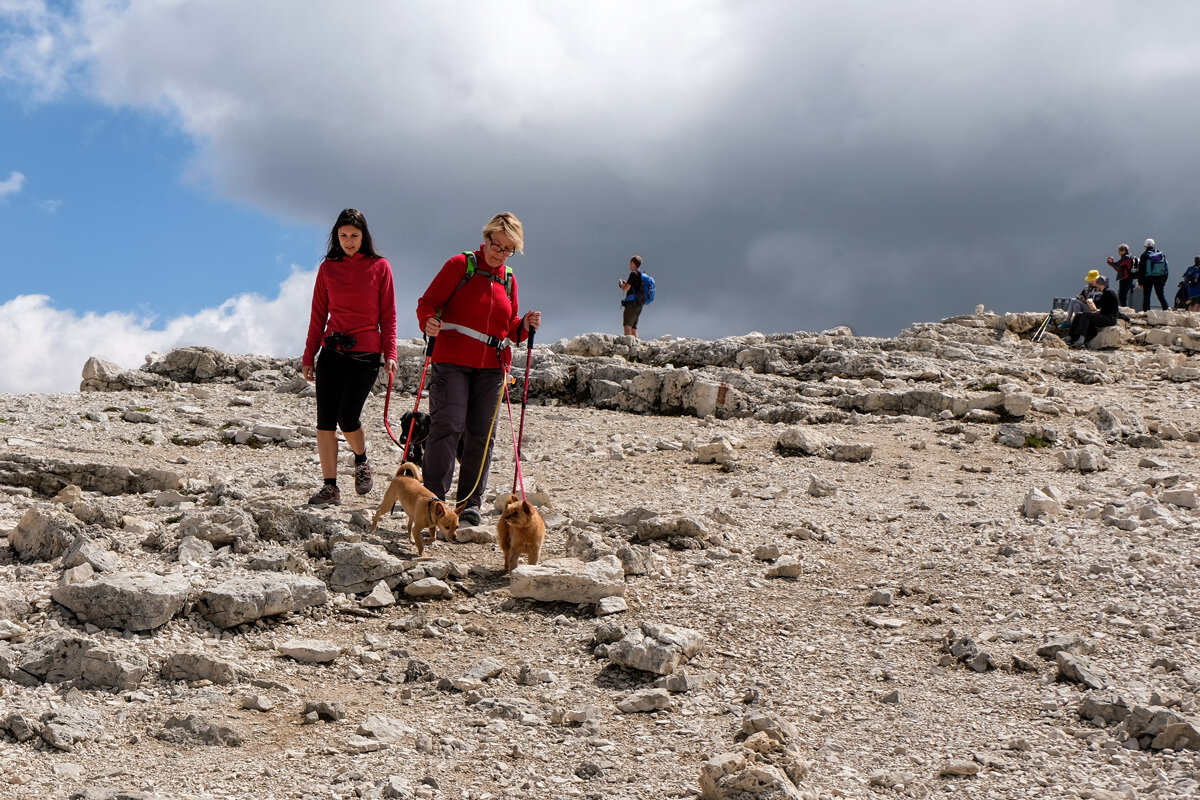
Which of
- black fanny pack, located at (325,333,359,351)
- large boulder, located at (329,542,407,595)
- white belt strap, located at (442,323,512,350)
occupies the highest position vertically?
white belt strap, located at (442,323,512,350)

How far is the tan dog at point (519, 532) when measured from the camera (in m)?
6.87

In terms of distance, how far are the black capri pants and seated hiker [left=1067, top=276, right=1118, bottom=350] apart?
69.0 ft

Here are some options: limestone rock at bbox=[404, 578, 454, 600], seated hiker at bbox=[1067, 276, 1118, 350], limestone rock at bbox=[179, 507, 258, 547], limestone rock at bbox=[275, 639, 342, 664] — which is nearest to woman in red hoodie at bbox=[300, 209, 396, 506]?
limestone rock at bbox=[179, 507, 258, 547]

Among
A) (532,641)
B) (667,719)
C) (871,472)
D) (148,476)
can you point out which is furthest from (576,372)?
(667,719)

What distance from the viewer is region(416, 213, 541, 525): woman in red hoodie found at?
294 inches

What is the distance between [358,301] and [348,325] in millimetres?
231

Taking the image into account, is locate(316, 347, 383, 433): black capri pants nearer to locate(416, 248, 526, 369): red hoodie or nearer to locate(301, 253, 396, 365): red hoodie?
locate(301, 253, 396, 365): red hoodie

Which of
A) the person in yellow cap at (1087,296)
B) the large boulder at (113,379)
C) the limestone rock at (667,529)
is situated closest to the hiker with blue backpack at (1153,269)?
the person in yellow cap at (1087,296)

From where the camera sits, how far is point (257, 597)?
236 inches

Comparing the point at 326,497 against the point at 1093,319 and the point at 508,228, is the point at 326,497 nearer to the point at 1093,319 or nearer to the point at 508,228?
the point at 508,228

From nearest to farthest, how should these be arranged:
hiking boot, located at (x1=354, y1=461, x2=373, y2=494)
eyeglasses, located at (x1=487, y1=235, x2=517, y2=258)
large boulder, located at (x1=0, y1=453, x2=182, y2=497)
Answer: eyeglasses, located at (x1=487, y1=235, x2=517, y2=258) < hiking boot, located at (x1=354, y1=461, x2=373, y2=494) < large boulder, located at (x1=0, y1=453, x2=182, y2=497)

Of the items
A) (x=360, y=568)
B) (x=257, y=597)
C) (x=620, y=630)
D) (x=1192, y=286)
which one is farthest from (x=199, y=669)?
(x=1192, y=286)

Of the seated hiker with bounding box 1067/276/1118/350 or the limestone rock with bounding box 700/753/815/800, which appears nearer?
the limestone rock with bounding box 700/753/815/800

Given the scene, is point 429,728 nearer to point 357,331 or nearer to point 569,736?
point 569,736
